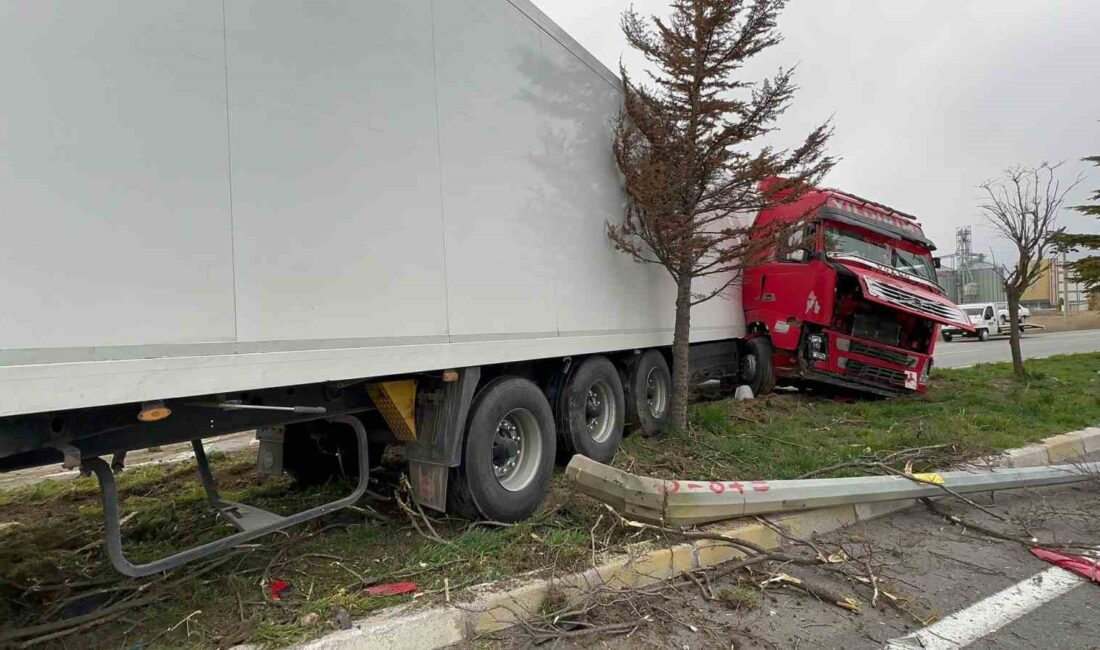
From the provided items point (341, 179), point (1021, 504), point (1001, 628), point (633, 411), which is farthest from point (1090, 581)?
point (341, 179)

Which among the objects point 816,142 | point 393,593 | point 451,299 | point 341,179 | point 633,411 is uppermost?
point 816,142

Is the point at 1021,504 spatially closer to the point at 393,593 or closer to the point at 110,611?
the point at 393,593

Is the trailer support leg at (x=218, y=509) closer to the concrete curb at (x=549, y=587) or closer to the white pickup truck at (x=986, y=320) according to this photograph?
the concrete curb at (x=549, y=587)

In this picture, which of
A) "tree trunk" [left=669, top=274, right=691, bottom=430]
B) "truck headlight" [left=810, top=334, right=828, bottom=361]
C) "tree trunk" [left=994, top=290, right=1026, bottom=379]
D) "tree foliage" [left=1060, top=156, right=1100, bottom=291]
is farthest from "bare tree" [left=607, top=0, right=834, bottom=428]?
"tree foliage" [left=1060, top=156, right=1100, bottom=291]

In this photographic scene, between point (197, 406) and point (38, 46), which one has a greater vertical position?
point (38, 46)

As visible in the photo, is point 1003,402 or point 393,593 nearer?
point 393,593

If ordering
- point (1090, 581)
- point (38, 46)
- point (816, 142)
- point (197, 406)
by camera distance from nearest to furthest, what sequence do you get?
point (38, 46) → point (197, 406) → point (1090, 581) → point (816, 142)

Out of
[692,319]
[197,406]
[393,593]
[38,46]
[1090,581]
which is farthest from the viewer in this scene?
[692,319]

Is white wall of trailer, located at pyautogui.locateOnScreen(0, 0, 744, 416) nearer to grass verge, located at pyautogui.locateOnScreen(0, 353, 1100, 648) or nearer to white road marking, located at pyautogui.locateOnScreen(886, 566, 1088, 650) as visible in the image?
grass verge, located at pyautogui.locateOnScreen(0, 353, 1100, 648)

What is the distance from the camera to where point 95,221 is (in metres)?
2.21

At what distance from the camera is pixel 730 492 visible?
4.05 metres

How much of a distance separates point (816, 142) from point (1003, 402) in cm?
490

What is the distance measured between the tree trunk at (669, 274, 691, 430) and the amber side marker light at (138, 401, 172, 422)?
15.6 feet

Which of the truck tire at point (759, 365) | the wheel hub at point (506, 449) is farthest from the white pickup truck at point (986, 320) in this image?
the wheel hub at point (506, 449)
